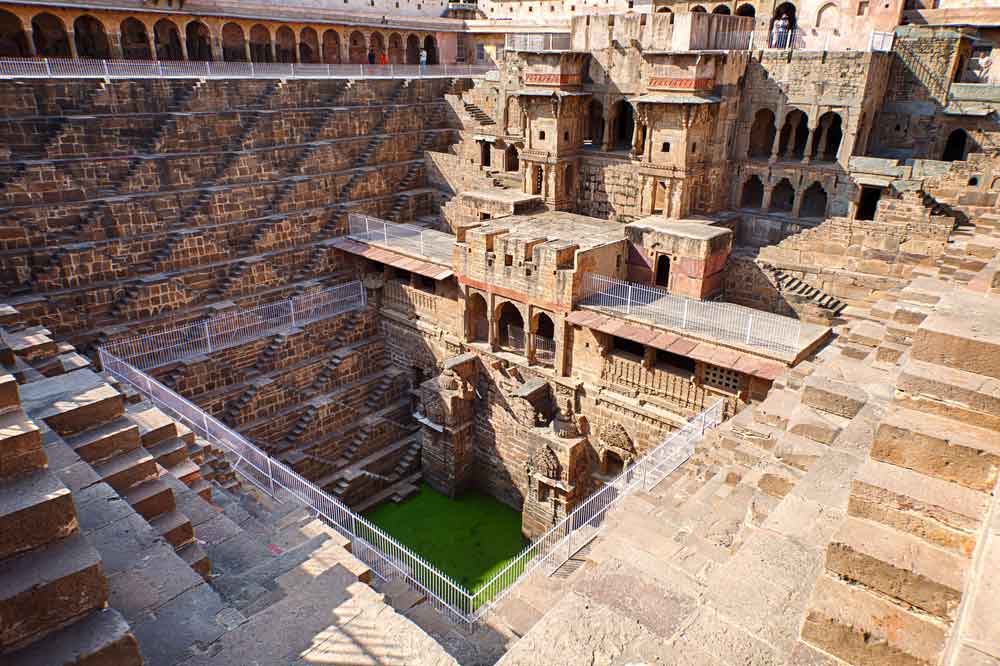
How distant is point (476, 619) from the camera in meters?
11.4

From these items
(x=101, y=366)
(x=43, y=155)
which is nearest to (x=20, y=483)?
(x=101, y=366)

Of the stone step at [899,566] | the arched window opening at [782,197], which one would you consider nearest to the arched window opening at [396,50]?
the arched window opening at [782,197]

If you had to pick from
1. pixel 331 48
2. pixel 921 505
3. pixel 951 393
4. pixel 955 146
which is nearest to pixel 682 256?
pixel 955 146

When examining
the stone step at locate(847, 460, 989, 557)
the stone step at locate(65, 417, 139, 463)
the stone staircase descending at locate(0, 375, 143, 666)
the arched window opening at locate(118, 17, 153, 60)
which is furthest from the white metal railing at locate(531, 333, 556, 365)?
the arched window opening at locate(118, 17, 153, 60)

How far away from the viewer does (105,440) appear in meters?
8.94

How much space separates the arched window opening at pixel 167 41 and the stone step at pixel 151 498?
28616 mm

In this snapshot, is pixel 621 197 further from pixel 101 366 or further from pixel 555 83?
pixel 101 366

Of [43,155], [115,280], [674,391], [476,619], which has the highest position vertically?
[43,155]

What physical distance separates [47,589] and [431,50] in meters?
43.3

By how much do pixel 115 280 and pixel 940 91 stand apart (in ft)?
89.2

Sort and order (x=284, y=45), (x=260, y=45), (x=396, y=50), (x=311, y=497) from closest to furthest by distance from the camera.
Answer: (x=311, y=497), (x=260, y=45), (x=284, y=45), (x=396, y=50)

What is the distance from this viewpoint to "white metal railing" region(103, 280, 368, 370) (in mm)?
18234

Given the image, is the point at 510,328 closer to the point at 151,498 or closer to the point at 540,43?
the point at 540,43

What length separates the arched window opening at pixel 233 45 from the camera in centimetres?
3391
